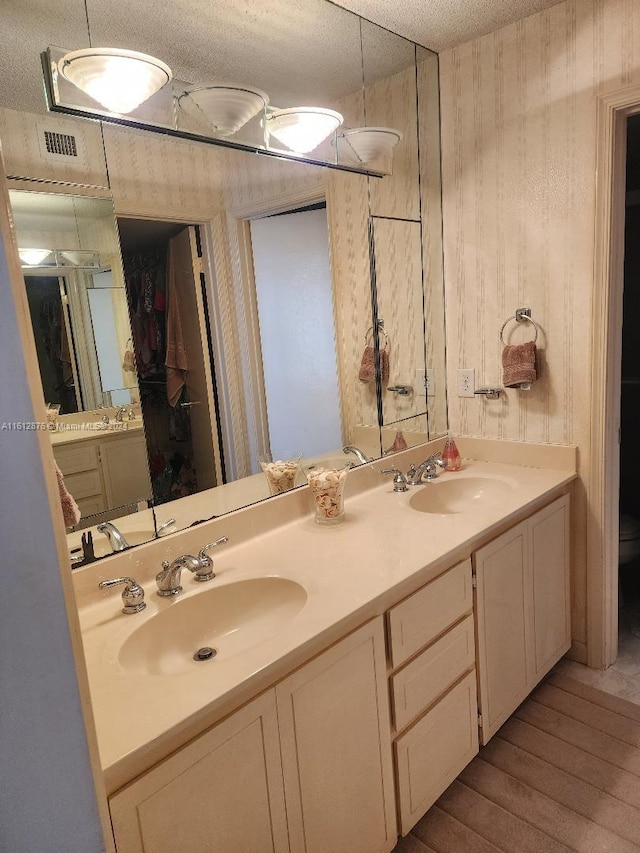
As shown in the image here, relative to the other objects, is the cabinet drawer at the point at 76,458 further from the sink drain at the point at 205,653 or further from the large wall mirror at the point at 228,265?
the sink drain at the point at 205,653

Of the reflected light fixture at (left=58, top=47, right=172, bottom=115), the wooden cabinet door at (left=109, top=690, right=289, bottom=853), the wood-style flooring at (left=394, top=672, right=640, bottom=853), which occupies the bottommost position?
the wood-style flooring at (left=394, top=672, right=640, bottom=853)

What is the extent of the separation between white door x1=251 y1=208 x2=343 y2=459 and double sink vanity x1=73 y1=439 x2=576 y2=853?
0.73 ft

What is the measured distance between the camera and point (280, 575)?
139 cm

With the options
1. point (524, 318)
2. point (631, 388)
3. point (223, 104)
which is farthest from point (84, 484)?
point (631, 388)

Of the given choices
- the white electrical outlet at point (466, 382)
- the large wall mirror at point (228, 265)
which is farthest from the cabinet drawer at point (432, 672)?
the white electrical outlet at point (466, 382)

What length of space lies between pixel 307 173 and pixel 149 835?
179 cm

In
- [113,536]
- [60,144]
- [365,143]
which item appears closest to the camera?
[60,144]

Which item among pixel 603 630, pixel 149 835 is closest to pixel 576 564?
pixel 603 630

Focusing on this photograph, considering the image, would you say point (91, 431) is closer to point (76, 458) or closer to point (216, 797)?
point (76, 458)

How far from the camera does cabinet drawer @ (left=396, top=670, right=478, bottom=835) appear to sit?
54.8 inches

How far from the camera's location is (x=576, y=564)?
2146 millimetres

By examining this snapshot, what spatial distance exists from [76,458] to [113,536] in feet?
0.72

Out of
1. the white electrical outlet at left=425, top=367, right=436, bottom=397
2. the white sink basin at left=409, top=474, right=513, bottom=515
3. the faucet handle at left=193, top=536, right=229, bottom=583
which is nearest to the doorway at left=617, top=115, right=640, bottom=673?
the white sink basin at left=409, top=474, right=513, bottom=515

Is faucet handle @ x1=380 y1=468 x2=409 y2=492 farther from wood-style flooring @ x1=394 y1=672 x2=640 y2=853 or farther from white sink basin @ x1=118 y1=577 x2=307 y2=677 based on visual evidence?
wood-style flooring @ x1=394 y1=672 x2=640 y2=853
